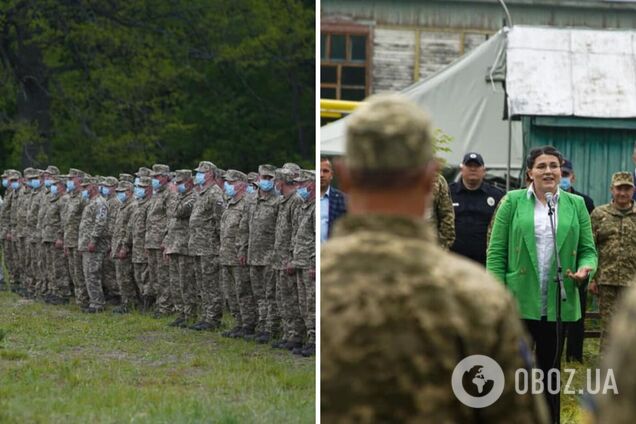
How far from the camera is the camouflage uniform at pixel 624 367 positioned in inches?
78.2

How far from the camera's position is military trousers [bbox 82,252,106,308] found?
47.2ft

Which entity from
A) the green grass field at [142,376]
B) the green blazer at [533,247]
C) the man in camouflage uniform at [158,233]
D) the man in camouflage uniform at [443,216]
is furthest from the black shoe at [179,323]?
the green blazer at [533,247]

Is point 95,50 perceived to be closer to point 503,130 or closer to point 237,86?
point 237,86

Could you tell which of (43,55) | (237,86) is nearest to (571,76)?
(43,55)

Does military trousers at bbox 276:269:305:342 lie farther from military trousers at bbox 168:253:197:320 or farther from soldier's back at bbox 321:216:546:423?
soldier's back at bbox 321:216:546:423

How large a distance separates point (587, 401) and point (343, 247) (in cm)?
54

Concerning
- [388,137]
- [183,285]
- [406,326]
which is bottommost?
[183,285]

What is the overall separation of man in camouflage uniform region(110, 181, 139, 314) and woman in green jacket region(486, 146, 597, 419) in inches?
312

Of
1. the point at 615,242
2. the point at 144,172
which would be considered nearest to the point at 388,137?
the point at 615,242

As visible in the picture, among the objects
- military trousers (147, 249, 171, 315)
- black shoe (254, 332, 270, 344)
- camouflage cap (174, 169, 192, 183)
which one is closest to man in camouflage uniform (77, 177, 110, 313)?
military trousers (147, 249, 171, 315)

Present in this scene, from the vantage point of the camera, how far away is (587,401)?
2.63 m

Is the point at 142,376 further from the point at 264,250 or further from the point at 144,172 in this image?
the point at 144,172

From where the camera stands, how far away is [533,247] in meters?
6.51

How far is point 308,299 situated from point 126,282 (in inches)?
180
